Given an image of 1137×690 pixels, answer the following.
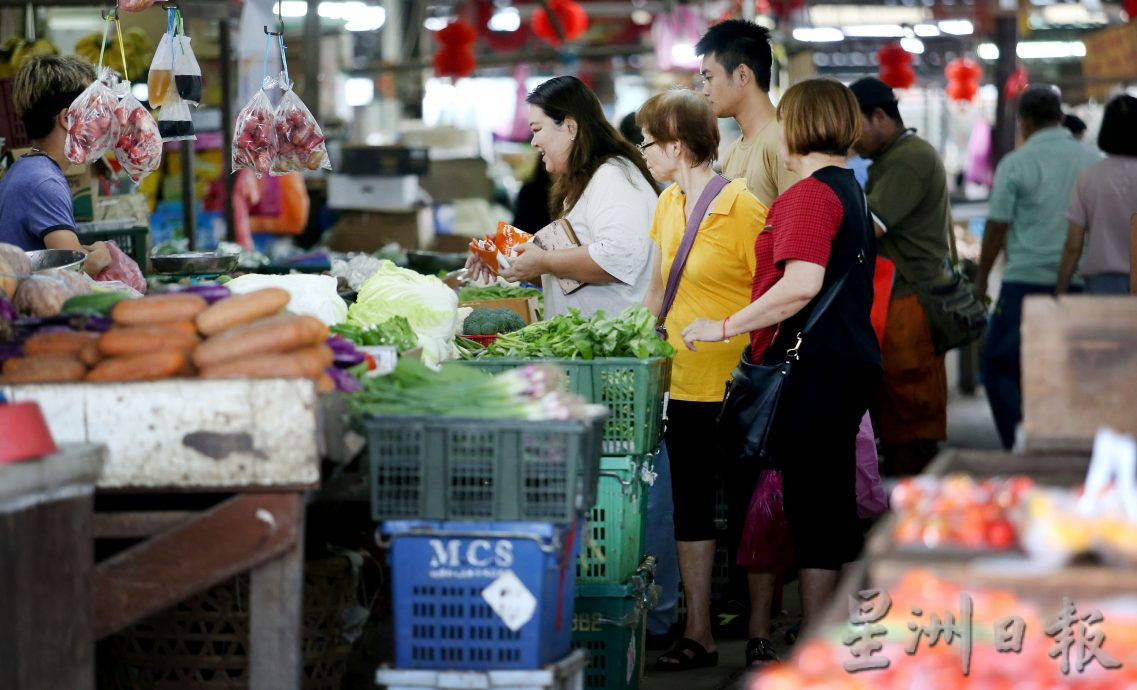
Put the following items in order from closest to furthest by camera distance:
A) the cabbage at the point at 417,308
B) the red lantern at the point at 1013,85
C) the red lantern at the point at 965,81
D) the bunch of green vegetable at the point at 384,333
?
the bunch of green vegetable at the point at 384,333, the cabbage at the point at 417,308, the red lantern at the point at 1013,85, the red lantern at the point at 965,81

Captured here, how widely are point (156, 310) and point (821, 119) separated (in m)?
2.29

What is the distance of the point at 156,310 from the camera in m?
3.70

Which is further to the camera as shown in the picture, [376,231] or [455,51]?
[455,51]

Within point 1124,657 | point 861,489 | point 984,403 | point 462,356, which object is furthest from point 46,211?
point 984,403

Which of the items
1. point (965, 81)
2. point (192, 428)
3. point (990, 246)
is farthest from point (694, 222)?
point (965, 81)

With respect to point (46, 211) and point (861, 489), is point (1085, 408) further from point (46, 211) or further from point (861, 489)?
point (46, 211)

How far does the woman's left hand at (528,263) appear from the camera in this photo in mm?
5621

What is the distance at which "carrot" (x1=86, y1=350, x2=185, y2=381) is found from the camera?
352cm

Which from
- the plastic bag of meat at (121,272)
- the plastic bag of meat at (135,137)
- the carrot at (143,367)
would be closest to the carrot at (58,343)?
the carrot at (143,367)

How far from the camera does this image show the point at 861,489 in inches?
233

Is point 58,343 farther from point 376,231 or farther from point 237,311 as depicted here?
point 376,231

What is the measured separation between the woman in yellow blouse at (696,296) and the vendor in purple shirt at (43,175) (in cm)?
215

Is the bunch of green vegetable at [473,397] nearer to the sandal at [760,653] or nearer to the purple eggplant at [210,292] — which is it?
the purple eggplant at [210,292]

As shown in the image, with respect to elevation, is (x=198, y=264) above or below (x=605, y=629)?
above
